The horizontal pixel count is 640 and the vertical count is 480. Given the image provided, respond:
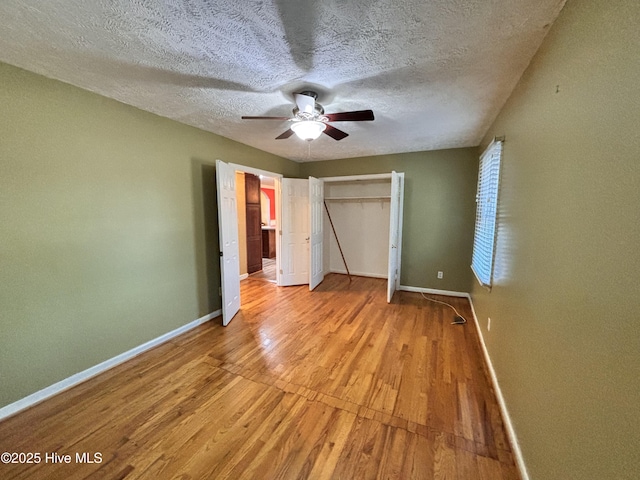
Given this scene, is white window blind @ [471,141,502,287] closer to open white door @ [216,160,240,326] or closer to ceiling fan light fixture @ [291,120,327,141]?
ceiling fan light fixture @ [291,120,327,141]

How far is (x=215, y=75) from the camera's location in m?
1.79

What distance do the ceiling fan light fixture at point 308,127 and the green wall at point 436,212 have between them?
2.45 metres

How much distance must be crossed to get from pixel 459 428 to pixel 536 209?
4.85 ft

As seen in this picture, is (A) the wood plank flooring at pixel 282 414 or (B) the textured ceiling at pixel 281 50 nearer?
(B) the textured ceiling at pixel 281 50

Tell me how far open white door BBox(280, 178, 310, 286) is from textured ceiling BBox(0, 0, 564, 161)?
7.08 feet

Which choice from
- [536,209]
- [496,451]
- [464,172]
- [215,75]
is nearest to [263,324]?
[496,451]

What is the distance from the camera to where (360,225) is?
17.0 feet

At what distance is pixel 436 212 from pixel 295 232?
2473 mm

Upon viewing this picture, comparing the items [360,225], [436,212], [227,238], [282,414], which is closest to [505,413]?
[282,414]

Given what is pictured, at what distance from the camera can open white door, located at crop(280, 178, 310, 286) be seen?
14.9ft

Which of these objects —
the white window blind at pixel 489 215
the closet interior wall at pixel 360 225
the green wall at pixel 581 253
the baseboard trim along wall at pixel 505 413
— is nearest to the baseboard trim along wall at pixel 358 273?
the closet interior wall at pixel 360 225

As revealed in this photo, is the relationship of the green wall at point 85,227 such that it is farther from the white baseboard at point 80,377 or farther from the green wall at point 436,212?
the green wall at point 436,212

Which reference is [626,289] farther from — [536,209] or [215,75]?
[215,75]

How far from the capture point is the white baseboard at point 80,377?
1.77 m
